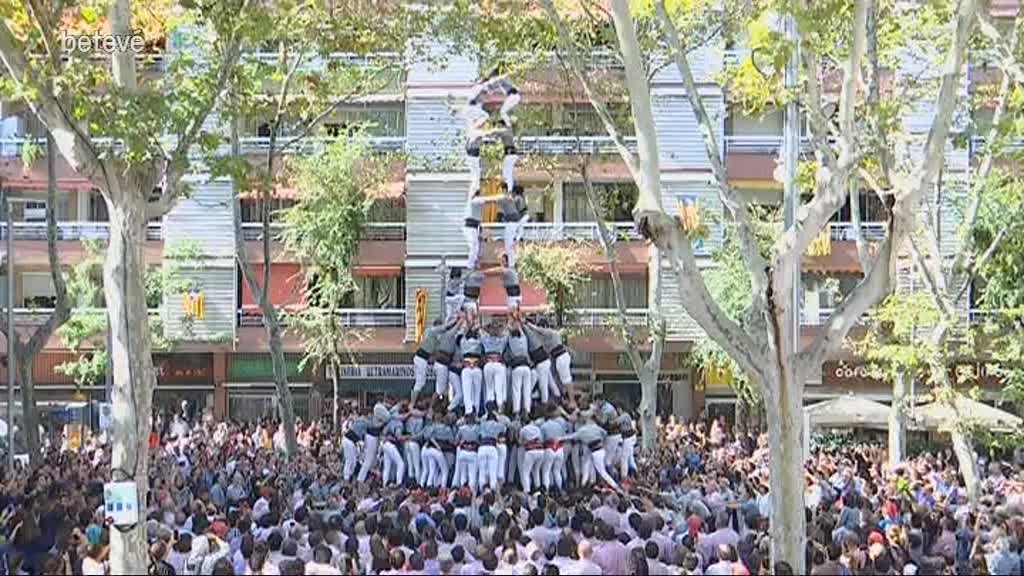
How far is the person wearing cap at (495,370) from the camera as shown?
21609mm

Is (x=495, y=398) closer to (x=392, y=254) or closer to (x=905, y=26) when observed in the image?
(x=905, y=26)

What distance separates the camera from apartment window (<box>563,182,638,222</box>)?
37.2m

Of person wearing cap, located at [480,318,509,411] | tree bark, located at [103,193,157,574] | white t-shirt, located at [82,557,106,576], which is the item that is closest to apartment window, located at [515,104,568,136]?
person wearing cap, located at [480,318,509,411]

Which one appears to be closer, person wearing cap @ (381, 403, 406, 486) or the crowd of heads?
the crowd of heads

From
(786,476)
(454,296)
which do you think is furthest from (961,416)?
(786,476)

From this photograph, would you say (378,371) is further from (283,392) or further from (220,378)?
(283,392)

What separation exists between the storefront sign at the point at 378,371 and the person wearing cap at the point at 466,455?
59.6 ft

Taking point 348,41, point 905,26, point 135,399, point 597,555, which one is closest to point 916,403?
point 905,26

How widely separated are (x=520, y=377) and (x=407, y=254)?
1701cm

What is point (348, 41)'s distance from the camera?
24141 mm

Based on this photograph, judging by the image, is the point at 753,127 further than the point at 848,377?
Yes

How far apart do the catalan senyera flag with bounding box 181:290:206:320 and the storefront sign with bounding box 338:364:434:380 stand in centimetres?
417

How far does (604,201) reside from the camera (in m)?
37.4

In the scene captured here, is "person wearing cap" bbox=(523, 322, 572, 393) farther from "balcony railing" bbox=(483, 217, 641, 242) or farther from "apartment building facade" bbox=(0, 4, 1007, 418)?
"balcony railing" bbox=(483, 217, 641, 242)
